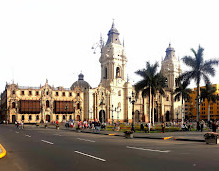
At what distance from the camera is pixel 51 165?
9.78 meters

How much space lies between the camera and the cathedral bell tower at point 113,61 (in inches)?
3068

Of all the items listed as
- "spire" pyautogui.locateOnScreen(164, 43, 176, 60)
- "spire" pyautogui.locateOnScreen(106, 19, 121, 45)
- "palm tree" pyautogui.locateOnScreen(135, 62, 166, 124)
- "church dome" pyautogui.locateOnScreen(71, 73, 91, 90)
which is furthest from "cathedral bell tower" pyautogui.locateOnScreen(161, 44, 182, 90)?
"palm tree" pyautogui.locateOnScreen(135, 62, 166, 124)

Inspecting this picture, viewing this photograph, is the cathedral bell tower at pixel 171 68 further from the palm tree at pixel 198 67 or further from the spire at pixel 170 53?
the palm tree at pixel 198 67

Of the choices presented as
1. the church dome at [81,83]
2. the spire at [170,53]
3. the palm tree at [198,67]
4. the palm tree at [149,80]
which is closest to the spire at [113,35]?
the church dome at [81,83]

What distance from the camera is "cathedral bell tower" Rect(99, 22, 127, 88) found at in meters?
77.9

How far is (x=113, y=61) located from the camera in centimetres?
7750

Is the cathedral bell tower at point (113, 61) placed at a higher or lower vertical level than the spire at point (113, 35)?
lower

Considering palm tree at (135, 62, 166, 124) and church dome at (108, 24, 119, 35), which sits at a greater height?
church dome at (108, 24, 119, 35)

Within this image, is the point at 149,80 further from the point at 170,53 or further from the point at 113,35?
the point at 170,53

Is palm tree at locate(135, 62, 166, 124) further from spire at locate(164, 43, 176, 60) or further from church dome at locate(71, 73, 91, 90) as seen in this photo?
spire at locate(164, 43, 176, 60)

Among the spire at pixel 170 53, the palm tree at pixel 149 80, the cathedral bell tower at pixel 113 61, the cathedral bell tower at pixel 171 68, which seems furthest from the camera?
the spire at pixel 170 53

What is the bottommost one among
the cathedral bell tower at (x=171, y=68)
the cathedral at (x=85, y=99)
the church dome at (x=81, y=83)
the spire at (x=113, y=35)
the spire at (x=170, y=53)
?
the cathedral at (x=85, y=99)

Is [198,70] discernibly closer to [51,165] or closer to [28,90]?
[51,165]

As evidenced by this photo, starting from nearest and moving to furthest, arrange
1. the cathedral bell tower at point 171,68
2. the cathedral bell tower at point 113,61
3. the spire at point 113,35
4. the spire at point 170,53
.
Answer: the cathedral bell tower at point 113,61 → the spire at point 113,35 → the cathedral bell tower at point 171,68 → the spire at point 170,53
